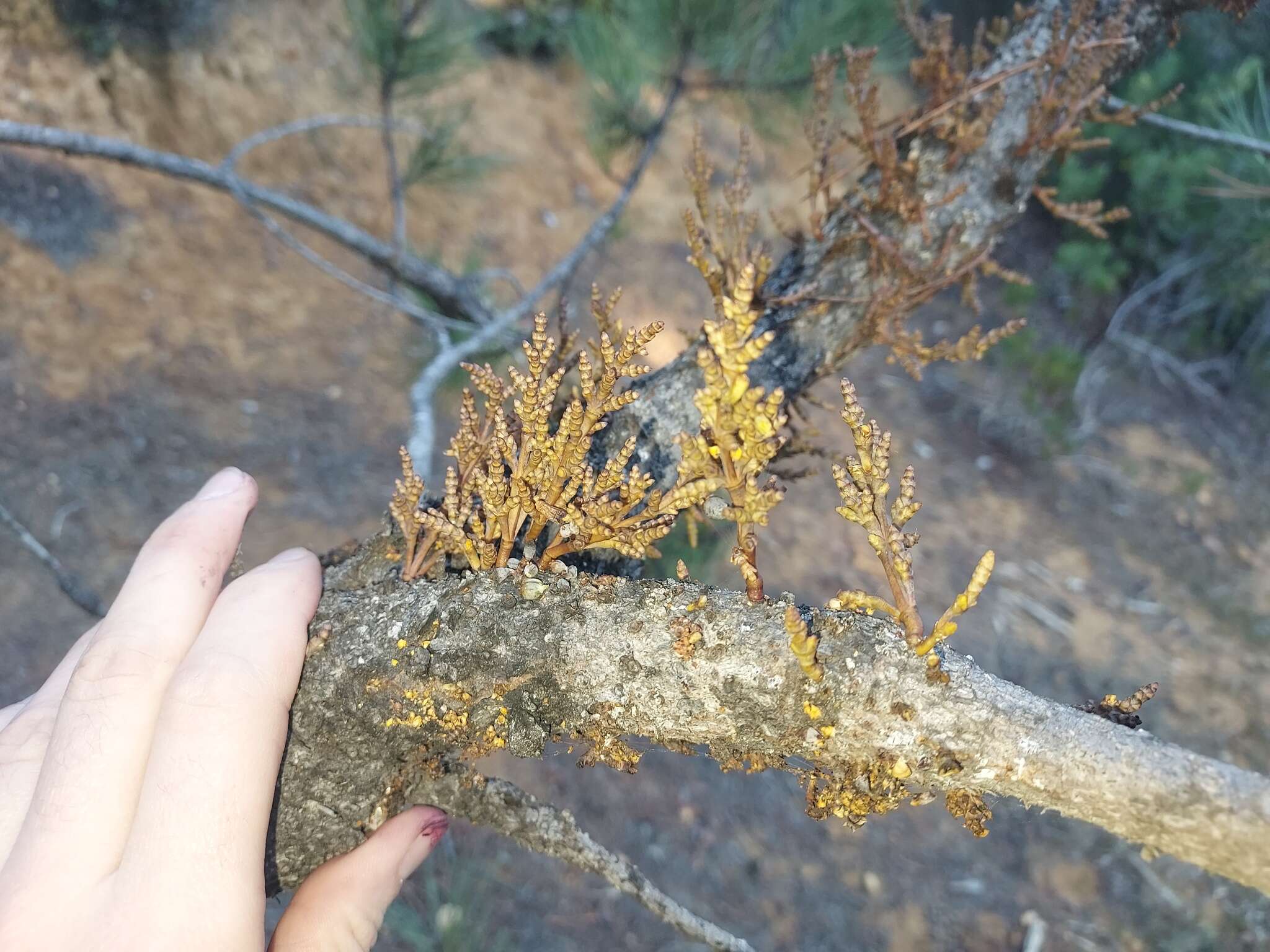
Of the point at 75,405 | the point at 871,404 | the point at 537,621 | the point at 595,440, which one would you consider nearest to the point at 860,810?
the point at 537,621

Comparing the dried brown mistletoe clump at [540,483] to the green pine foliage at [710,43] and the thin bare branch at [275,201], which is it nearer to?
the thin bare branch at [275,201]

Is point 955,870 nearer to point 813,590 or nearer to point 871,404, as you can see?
point 813,590

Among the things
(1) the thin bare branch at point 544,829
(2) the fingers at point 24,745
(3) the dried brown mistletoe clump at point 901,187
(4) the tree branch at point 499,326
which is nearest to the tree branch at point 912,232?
(3) the dried brown mistletoe clump at point 901,187

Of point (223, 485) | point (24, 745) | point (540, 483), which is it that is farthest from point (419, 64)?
point (24, 745)

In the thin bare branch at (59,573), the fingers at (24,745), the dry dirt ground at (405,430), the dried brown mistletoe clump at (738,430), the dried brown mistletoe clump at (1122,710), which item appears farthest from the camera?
the dry dirt ground at (405,430)

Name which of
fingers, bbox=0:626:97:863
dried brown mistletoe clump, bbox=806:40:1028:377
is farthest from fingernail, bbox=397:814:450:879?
dried brown mistletoe clump, bbox=806:40:1028:377

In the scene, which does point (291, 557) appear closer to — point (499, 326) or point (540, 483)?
point (540, 483)
